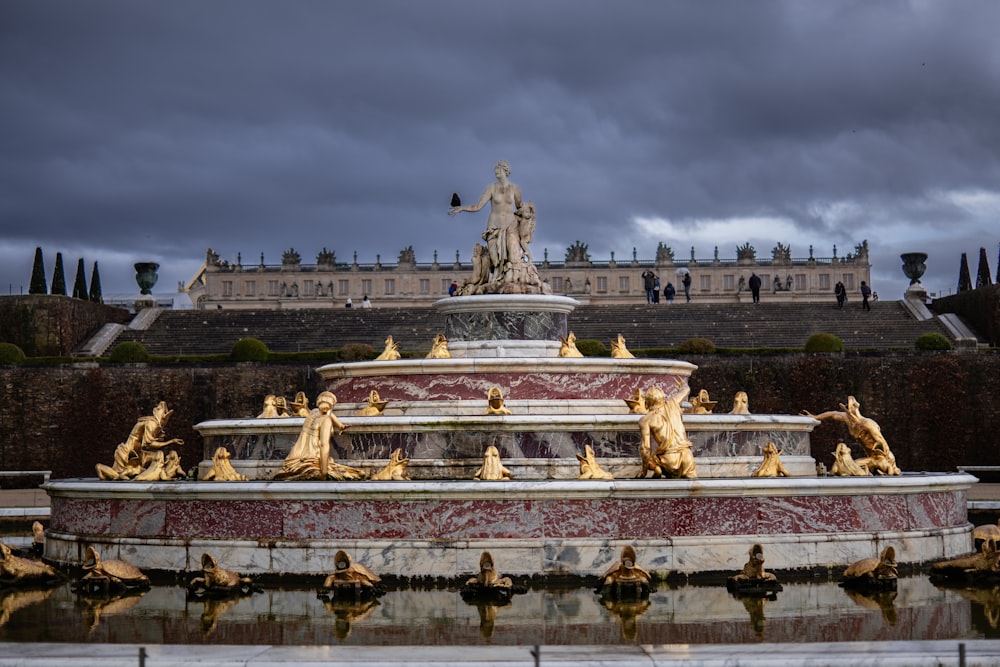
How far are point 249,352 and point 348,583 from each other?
80.5 feet

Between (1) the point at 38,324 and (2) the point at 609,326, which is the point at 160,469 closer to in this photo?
(1) the point at 38,324

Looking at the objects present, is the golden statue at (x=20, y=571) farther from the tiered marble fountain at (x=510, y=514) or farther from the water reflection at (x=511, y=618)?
the tiered marble fountain at (x=510, y=514)

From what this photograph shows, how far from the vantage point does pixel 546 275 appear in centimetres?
9238

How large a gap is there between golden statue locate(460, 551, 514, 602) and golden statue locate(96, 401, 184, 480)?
236 inches

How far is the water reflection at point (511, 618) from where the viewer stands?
34.4 ft

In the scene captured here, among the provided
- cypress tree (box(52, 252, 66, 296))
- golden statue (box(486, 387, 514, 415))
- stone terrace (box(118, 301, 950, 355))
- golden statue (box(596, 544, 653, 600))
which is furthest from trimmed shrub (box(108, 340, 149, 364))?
golden statue (box(596, 544, 653, 600))

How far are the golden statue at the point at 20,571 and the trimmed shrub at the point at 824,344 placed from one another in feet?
85.5

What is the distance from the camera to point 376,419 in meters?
16.6

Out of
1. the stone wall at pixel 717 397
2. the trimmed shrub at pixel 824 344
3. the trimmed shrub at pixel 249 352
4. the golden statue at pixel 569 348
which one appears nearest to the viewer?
the golden statue at pixel 569 348

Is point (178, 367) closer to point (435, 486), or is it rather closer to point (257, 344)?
point (257, 344)

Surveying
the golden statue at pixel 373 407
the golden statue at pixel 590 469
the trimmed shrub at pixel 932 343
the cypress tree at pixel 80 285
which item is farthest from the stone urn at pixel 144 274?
the golden statue at pixel 590 469

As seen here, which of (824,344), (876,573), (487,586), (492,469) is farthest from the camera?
(824,344)

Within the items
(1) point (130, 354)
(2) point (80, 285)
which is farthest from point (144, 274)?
(1) point (130, 354)

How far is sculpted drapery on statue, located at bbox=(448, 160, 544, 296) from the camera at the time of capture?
888 inches
